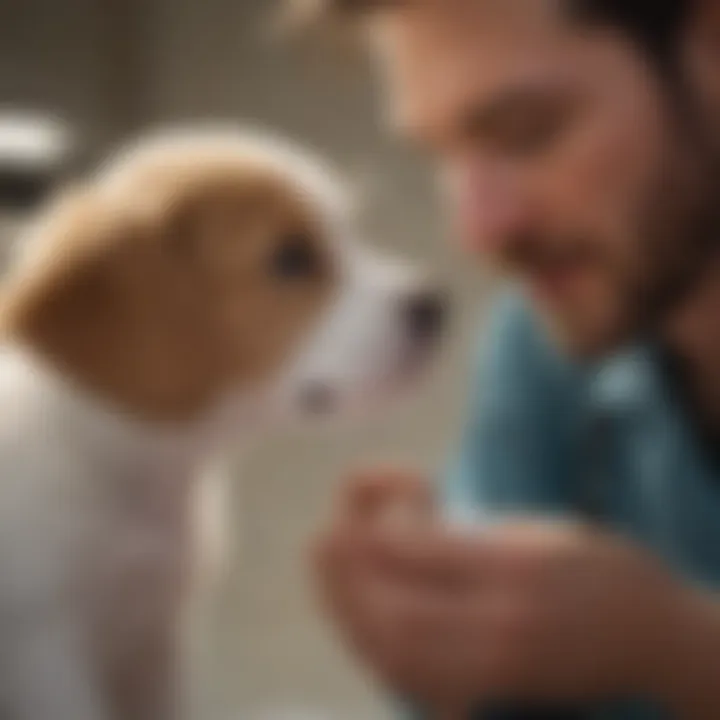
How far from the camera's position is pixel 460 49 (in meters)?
0.55

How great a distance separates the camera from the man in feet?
1.73

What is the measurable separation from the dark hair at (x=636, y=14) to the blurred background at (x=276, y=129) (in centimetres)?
2

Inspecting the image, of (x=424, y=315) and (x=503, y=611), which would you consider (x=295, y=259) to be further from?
(x=503, y=611)

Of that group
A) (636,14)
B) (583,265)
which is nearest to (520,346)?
(583,265)

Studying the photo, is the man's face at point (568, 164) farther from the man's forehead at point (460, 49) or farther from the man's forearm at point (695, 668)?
the man's forearm at point (695, 668)

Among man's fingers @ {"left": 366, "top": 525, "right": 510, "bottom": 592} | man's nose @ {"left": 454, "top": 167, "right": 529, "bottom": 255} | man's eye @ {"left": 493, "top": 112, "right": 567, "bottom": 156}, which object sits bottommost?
man's fingers @ {"left": 366, "top": 525, "right": 510, "bottom": 592}

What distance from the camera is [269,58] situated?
1.82ft

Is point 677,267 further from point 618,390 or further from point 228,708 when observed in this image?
point 228,708

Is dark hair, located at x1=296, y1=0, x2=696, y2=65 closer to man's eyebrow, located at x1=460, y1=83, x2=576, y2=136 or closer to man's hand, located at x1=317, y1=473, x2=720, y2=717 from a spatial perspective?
man's eyebrow, located at x1=460, y1=83, x2=576, y2=136

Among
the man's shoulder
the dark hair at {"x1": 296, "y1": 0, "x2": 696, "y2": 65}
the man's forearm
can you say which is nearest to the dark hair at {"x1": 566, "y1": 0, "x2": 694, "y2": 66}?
the dark hair at {"x1": 296, "y1": 0, "x2": 696, "y2": 65}

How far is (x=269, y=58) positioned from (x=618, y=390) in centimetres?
20

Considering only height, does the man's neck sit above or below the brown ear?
above

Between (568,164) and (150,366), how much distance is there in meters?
0.19

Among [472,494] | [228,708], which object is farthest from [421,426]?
[228,708]
